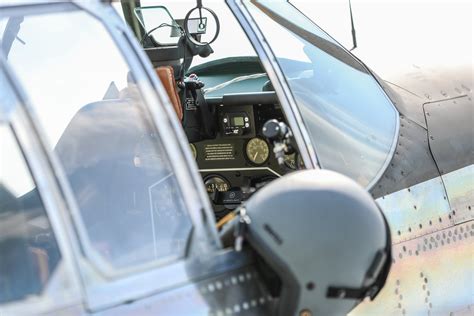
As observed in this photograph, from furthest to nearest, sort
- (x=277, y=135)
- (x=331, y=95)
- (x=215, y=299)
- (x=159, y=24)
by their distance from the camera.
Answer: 1. (x=159, y=24)
2. (x=331, y=95)
3. (x=277, y=135)
4. (x=215, y=299)

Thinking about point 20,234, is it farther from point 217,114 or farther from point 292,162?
point 217,114

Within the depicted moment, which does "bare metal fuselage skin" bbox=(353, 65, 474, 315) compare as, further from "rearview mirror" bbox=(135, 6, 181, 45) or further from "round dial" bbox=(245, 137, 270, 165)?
"rearview mirror" bbox=(135, 6, 181, 45)

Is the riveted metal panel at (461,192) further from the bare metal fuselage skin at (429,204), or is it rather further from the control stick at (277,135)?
the control stick at (277,135)

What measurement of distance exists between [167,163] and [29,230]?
1.64 feet

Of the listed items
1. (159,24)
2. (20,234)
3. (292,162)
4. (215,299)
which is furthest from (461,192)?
(159,24)

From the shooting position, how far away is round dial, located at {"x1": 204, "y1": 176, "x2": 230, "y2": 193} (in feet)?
13.1

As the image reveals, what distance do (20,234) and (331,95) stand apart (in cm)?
133

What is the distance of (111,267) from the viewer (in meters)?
1.91

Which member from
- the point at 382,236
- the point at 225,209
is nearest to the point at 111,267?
the point at 382,236

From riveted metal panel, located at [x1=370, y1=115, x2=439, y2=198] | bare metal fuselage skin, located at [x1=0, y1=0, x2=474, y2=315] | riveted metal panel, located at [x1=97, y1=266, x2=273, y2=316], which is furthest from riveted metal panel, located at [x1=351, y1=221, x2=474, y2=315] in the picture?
riveted metal panel, located at [x1=97, y1=266, x2=273, y2=316]

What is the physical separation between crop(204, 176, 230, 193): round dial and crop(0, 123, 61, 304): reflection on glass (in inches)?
67.3

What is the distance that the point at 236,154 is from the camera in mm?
3994

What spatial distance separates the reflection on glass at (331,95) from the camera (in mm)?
2688

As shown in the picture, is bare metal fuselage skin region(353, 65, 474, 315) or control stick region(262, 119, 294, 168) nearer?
control stick region(262, 119, 294, 168)
